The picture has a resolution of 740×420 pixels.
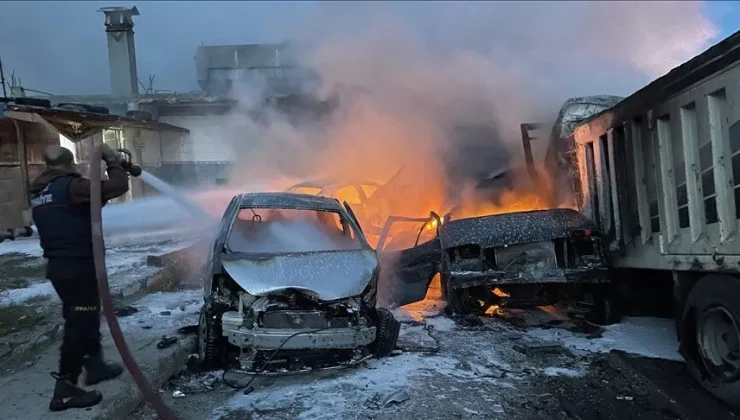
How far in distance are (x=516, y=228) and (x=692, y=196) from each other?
1918 mm

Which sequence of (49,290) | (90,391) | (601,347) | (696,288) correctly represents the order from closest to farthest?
(90,391) < (696,288) < (601,347) < (49,290)

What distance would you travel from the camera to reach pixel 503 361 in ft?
16.1

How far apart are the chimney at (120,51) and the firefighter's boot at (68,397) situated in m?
16.7

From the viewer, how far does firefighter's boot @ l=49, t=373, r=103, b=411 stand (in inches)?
141

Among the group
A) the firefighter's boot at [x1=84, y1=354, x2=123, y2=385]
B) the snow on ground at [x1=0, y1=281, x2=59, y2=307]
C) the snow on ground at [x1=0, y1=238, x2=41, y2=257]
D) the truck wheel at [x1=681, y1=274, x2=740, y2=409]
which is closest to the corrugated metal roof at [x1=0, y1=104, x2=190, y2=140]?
the snow on ground at [x1=0, y1=238, x2=41, y2=257]

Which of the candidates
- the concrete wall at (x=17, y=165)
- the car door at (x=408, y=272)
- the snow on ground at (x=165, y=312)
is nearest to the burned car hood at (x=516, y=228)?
the car door at (x=408, y=272)

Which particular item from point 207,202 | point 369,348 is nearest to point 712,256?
point 369,348

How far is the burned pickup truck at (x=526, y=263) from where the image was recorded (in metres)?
5.69

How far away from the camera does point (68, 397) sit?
3619mm

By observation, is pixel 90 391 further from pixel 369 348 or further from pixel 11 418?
pixel 369 348

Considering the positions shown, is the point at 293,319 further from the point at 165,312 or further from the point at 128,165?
the point at 165,312

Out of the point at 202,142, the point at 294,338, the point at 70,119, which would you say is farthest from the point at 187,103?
the point at 294,338

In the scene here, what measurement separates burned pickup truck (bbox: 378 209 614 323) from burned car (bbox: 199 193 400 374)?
128 centimetres

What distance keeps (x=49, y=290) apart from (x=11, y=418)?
12.4 feet
